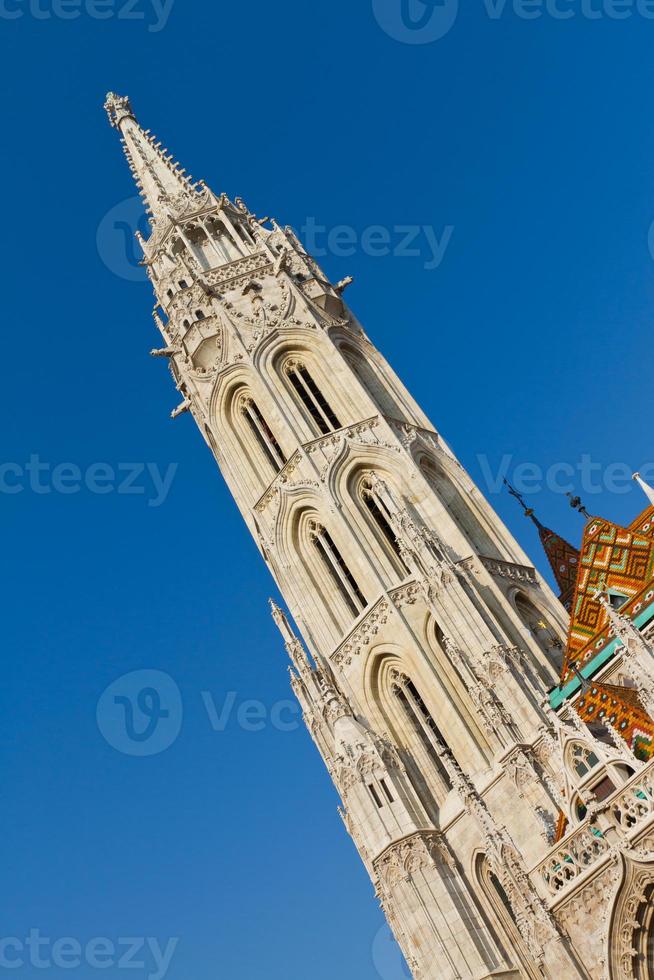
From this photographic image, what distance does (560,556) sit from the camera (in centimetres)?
4197

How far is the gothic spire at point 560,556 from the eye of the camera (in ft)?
131

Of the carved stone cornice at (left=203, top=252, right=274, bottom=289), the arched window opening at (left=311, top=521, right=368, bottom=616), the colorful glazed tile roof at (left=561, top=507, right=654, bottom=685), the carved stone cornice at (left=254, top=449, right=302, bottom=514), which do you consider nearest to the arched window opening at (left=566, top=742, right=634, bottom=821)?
the colorful glazed tile roof at (left=561, top=507, right=654, bottom=685)

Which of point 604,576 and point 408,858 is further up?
point 604,576

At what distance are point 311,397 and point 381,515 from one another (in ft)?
18.3

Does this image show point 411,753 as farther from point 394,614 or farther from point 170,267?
point 170,267

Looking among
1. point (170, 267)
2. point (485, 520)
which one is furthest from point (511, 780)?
point (170, 267)

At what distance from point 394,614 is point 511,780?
242 inches

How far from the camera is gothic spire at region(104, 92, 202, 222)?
45.7 m

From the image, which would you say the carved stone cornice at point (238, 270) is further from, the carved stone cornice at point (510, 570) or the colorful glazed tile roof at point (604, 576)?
the colorful glazed tile roof at point (604, 576)

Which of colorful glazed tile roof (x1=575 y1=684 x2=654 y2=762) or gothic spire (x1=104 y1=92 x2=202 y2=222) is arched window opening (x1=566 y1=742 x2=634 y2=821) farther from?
→ gothic spire (x1=104 y1=92 x2=202 y2=222)

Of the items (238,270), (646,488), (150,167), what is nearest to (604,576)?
(646,488)

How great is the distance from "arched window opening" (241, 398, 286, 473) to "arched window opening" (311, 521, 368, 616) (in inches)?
123

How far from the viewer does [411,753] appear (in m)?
Result: 28.6

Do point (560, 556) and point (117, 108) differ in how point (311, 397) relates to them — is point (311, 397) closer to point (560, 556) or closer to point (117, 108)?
point (560, 556)
